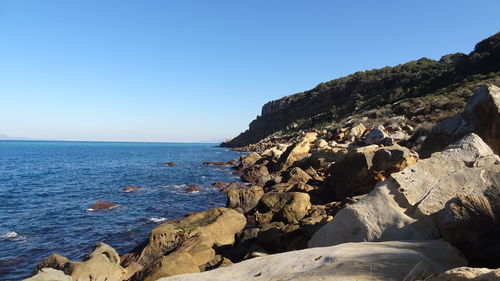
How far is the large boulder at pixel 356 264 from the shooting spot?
15.5 feet

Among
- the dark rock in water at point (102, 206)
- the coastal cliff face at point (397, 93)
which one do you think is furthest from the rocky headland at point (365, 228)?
the coastal cliff face at point (397, 93)

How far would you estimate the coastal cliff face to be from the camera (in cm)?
3738

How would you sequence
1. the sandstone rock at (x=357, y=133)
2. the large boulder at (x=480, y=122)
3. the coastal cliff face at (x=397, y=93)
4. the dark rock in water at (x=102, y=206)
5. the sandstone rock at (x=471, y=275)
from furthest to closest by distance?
the coastal cliff face at (x=397, y=93) < the sandstone rock at (x=357, y=133) < the dark rock in water at (x=102, y=206) < the large boulder at (x=480, y=122) < the sandstone rock at (x=471, y=275)

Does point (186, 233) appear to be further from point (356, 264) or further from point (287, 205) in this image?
point (356, 264)

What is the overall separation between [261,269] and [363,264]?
6.49 ft

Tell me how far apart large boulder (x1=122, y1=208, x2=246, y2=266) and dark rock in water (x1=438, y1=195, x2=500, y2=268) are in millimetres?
7952

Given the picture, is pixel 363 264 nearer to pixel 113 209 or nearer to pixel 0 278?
pixel 0 278

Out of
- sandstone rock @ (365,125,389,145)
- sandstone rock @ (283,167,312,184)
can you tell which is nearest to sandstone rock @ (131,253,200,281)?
sandstone rock @ (283,167,312,184)

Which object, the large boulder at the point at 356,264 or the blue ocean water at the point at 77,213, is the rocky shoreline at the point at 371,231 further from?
the blue ocean water at the point at 77,213

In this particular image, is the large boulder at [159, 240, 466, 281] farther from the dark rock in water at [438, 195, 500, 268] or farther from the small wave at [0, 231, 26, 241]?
the small wave at [0, 231, 26, 241]

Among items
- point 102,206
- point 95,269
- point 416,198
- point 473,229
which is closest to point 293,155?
point 102,206

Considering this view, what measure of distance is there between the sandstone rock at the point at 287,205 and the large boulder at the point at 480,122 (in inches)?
209

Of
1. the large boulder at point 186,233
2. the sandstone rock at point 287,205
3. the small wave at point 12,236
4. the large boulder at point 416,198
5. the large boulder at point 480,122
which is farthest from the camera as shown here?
the small wave at point 12,236

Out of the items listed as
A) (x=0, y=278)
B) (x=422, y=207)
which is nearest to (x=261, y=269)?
(x=422, y=207)
